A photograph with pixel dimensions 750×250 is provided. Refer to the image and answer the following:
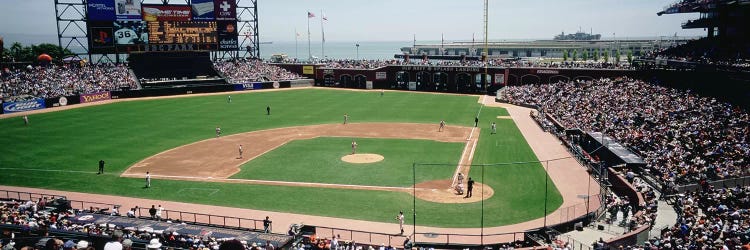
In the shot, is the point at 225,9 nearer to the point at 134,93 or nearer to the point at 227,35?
the point at 227,35

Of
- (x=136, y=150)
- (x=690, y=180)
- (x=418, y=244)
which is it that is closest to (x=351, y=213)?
(x=418, y=244)

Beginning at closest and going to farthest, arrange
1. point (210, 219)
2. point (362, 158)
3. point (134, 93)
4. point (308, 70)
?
1. point (210, 219)
2. point (362, 158)
3. point (134, 93)
4. point (308, 70)

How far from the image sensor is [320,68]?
93438 millimetres

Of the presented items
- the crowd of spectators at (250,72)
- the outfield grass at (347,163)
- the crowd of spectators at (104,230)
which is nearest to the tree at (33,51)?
the crowd of spectators at (250,72)

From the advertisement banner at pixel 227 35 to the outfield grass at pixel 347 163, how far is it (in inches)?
1851

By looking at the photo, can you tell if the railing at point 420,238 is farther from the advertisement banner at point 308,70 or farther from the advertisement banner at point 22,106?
the advertisement banner at point 308,70

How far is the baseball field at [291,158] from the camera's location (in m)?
28.6

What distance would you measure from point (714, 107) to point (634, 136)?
9451 millimetres

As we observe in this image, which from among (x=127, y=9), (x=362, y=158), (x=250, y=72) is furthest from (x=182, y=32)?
(x=362, y=158)

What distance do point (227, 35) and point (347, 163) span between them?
56680mm

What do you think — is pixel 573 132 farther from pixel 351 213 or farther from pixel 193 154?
pixel 193 154

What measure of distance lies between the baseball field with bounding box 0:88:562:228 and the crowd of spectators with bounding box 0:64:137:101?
7299mm

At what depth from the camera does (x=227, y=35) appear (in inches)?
3386

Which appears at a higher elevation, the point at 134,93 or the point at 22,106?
the point at 134,93
